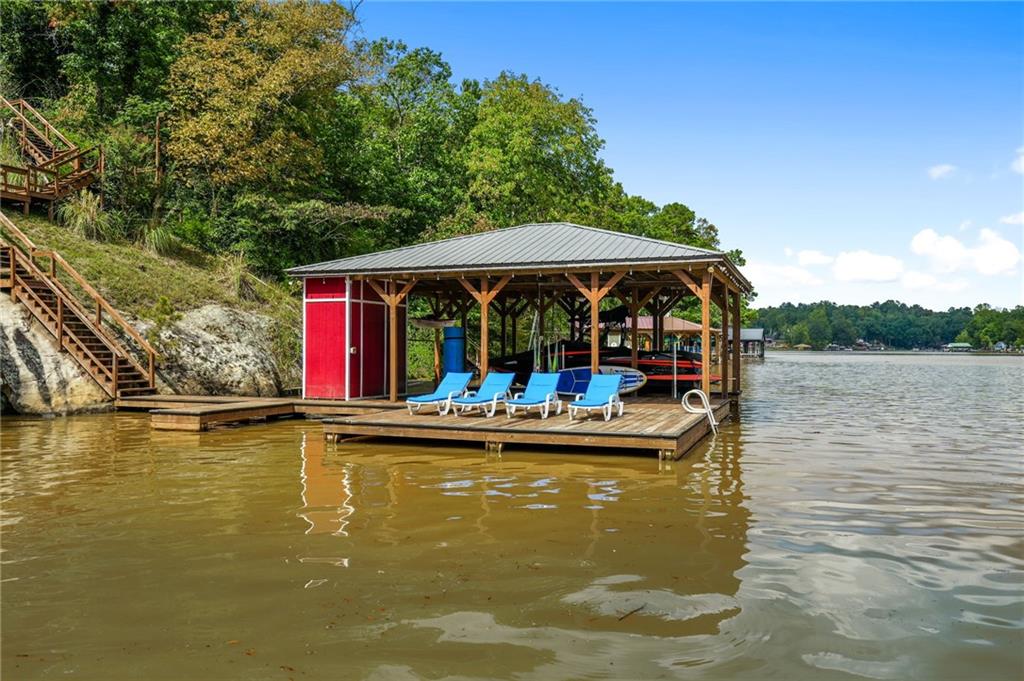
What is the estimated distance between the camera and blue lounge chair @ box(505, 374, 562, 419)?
12.7 meters

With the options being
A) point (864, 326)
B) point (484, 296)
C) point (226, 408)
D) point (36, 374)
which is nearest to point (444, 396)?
point (484, 296)

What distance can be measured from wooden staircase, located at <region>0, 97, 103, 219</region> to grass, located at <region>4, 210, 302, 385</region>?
2.68 feet

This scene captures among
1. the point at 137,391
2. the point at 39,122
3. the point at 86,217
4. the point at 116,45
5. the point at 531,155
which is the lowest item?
the point at 137,391

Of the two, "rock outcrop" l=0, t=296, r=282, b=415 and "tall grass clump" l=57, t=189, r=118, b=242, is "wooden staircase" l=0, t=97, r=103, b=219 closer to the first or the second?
"tall grass clump" l=57, t=189, r=118, b=242

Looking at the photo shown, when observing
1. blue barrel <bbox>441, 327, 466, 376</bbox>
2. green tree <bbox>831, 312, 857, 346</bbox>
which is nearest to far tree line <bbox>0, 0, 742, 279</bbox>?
blue barrel <bbox>441, 327, 466, 376</bbox>

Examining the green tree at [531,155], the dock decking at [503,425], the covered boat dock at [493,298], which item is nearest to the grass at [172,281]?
the covered boat dock at [493,298]

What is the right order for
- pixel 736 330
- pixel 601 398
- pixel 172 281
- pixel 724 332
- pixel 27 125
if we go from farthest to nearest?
pixel 27 125, pixel 172 281, pixel 736 330, pixel 724 332, pixel 601 398

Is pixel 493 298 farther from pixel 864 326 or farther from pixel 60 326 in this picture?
pixel 864 326

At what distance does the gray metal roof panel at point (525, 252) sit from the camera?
13898 mm

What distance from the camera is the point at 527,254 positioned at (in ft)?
49.5

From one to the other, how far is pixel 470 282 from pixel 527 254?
2.85 m

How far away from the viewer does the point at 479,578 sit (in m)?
5.28

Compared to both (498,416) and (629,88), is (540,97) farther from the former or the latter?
(498,416)

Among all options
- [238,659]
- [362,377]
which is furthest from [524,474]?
[362,377]
